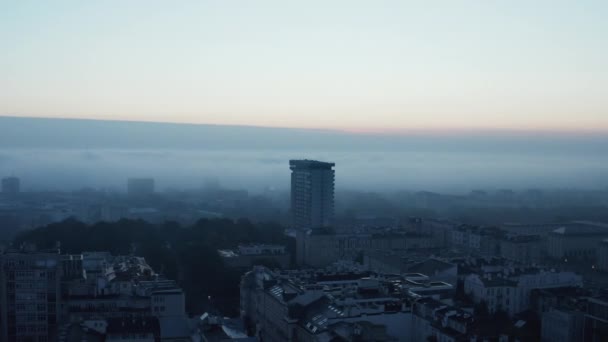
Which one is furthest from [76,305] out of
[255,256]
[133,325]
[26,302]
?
[255,256]

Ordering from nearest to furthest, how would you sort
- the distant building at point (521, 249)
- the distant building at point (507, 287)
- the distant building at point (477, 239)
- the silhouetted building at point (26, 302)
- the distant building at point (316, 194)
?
the silhouetted building at point (26, 302)
the distant building at point (507, 287)
the distant building at point (521, 249)
the distant building at point (477, 239)
the distant building at point (316, 194)

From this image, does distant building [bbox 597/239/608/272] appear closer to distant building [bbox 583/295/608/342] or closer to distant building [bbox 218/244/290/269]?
distant building [bbox 218/244/290/269]

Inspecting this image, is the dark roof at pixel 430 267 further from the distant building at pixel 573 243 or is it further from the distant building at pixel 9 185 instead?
the distant building at pixel 9 185

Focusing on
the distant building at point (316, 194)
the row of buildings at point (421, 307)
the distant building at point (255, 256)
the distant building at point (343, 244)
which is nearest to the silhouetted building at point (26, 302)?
the row of buildings at point (421, 307)

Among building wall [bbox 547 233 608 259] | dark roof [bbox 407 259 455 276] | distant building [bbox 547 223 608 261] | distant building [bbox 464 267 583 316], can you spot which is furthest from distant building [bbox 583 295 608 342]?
building wall [bbox 547 233 608 259]

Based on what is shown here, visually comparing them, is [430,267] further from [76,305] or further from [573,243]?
[573,243]

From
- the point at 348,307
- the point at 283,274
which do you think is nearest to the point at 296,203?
the point at 283,274

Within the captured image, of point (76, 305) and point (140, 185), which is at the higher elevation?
point (76, 305)
